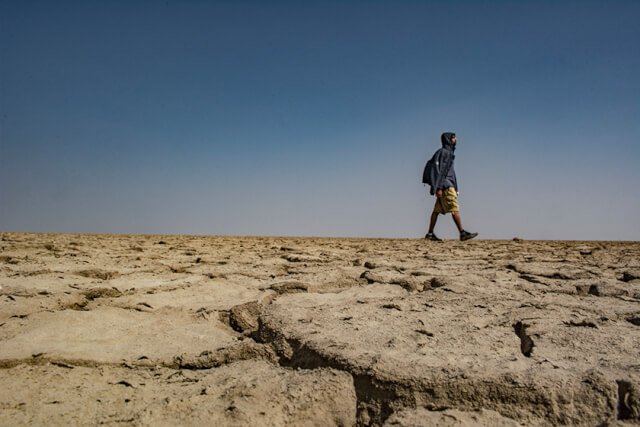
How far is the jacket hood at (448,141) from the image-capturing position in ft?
20.1

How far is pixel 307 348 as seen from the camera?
1.33m

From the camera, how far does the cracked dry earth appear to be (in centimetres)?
106

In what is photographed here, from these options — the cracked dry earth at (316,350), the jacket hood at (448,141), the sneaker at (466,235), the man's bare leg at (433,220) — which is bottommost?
the cracked dry earth at (316,350)

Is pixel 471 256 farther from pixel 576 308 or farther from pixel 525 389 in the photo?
pixel 525 389

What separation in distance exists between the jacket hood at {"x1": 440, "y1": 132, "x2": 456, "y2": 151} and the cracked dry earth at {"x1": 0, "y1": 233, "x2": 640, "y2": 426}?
399 cm

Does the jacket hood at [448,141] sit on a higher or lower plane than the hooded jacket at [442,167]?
higher

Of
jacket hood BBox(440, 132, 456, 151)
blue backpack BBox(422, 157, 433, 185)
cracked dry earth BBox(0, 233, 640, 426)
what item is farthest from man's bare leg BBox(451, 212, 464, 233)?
cracked dry earth BBox(0, 233, 640, 426)

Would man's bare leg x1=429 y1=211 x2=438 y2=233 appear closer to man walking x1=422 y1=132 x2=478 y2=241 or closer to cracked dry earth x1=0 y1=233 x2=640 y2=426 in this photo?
man walking x1=422 y1=132 x2=478 y2=241

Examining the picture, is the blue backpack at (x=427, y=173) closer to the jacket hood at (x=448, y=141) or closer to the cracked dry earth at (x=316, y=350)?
the jacket hood at (x=448, y=141)

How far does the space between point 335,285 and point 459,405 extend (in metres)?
1.23

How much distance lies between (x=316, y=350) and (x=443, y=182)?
5014 millimetres

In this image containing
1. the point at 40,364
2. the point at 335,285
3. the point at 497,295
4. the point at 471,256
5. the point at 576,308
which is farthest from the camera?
the point at 471,256

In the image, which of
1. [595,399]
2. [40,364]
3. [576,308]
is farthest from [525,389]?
[40,364]

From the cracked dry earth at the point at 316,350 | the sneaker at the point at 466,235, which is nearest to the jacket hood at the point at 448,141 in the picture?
the sneaker at the point at 466,235
